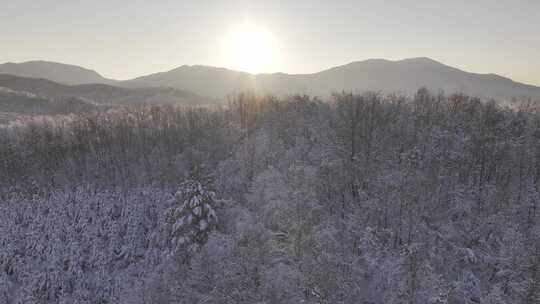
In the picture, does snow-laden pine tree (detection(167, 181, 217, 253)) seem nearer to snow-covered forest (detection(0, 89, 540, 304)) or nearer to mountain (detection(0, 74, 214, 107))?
snow-covered forest (detection(0, 89, 540, 304))

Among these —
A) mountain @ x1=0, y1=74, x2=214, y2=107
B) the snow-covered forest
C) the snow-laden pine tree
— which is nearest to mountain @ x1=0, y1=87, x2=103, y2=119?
mountain @ x1=0, y1=74, x2=214, y2=107

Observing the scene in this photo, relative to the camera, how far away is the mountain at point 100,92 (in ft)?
523

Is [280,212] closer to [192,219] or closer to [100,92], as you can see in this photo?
[192,219]

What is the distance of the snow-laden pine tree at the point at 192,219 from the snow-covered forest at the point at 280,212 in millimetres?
134

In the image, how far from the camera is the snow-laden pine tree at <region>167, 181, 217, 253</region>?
25.6m

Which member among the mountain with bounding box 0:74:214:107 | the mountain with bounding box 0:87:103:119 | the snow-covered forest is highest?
the mountain with bounding box 0:74:214:107

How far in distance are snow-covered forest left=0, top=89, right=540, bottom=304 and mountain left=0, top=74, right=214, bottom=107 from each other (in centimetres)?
12136

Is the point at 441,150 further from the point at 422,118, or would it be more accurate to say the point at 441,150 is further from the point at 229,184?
the point at 229,184

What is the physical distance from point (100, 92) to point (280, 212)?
7236 inches

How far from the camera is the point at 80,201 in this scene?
3262 cm

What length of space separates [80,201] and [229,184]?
16.5 metres

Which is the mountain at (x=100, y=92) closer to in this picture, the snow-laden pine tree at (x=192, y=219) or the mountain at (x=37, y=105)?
the mountain at (x=37, y=105)

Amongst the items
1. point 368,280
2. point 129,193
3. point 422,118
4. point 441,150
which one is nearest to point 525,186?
point 441,150

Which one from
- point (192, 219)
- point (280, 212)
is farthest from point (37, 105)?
point (280, 212)
